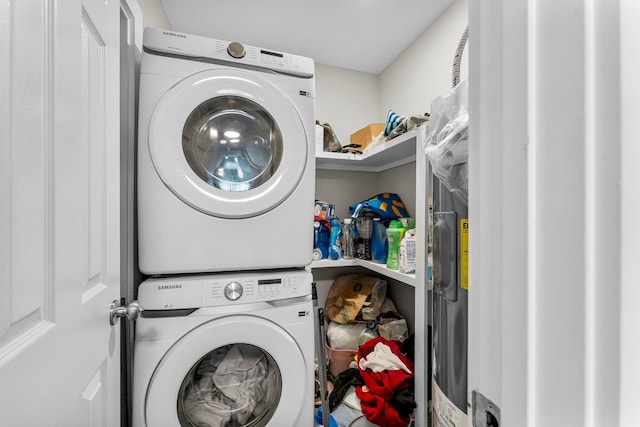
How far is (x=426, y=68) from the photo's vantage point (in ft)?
5.53

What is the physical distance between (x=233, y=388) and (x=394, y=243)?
1005 millimetres

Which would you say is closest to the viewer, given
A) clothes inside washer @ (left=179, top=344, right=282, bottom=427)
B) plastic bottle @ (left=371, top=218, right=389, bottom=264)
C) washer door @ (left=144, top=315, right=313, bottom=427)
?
washer door @ (left=144, top=315, right=313, bottom=427)

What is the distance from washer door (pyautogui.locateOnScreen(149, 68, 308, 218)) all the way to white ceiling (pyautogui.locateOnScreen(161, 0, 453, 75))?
2.42 ft

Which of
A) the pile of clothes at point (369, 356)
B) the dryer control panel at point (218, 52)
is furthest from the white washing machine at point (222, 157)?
the pile of clothes at point (369, 356)

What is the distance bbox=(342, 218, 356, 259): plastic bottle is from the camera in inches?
73.0

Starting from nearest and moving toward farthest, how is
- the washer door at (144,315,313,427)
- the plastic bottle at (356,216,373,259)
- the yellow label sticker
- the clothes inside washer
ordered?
the yellow label sticker → the washer door at (144,315,313,427) → the clothes inside washer → the plastic bottle at (356,216,373,259)

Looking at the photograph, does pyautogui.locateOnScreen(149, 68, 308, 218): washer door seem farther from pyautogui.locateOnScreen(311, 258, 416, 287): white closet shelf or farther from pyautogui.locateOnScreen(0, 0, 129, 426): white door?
pyautogui.locateOnScreen(311, 258, 416, 287): white closet shelf

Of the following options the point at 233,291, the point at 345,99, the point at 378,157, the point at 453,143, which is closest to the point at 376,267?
the point at 378,157

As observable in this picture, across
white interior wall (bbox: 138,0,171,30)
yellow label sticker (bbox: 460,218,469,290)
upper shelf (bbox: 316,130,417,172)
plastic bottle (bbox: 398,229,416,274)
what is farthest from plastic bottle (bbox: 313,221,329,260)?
white interior wall (bbox: 138,0,171,30)

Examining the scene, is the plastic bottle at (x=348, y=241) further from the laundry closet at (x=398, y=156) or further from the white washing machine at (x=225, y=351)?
the white washing machine at (x=225, y=351)

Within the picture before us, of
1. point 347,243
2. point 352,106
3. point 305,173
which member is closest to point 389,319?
point 347,243

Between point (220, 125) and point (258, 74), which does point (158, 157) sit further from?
point (258, 74)

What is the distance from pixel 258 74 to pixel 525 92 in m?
1.07

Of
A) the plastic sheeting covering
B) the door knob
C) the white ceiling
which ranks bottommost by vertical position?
the door knob
